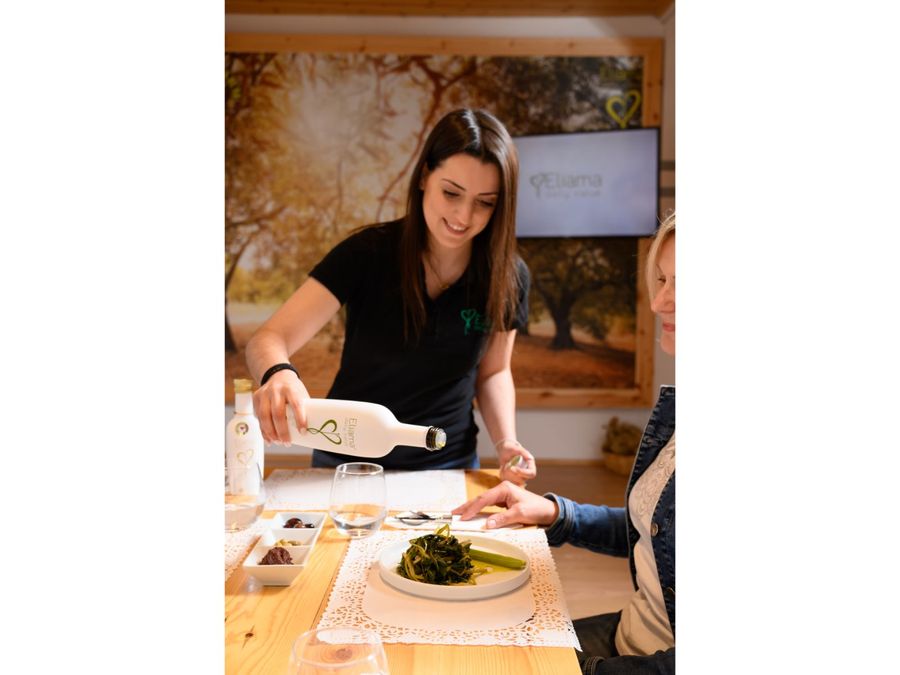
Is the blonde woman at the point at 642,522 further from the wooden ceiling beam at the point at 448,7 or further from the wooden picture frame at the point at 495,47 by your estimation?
the wooden ceiling beam at the point at 448,7

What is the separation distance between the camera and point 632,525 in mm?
1282

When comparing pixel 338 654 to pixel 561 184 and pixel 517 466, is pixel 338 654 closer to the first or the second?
pixel 517 466

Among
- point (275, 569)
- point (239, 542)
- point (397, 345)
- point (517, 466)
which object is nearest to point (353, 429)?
point (275, 569)

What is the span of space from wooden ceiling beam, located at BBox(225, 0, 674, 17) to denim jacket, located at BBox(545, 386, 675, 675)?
3342 millimetres

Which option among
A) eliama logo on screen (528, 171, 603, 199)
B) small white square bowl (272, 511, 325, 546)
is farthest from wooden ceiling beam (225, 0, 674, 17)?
small white square bowl (272, 511, 325, 546)

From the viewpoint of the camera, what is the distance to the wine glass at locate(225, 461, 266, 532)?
1.23 metres

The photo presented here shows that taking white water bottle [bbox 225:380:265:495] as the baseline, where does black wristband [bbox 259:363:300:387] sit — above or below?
above

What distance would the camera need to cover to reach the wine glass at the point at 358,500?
117 cm

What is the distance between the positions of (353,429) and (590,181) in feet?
11.1

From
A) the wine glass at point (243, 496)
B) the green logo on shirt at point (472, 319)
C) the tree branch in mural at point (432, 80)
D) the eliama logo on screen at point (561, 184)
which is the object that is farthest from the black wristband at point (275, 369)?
the eliama logo on screen at point (561, 184)

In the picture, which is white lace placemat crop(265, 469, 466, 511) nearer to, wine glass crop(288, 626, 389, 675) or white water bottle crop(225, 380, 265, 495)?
white water bottle crop(225, 380, 265, 495)
